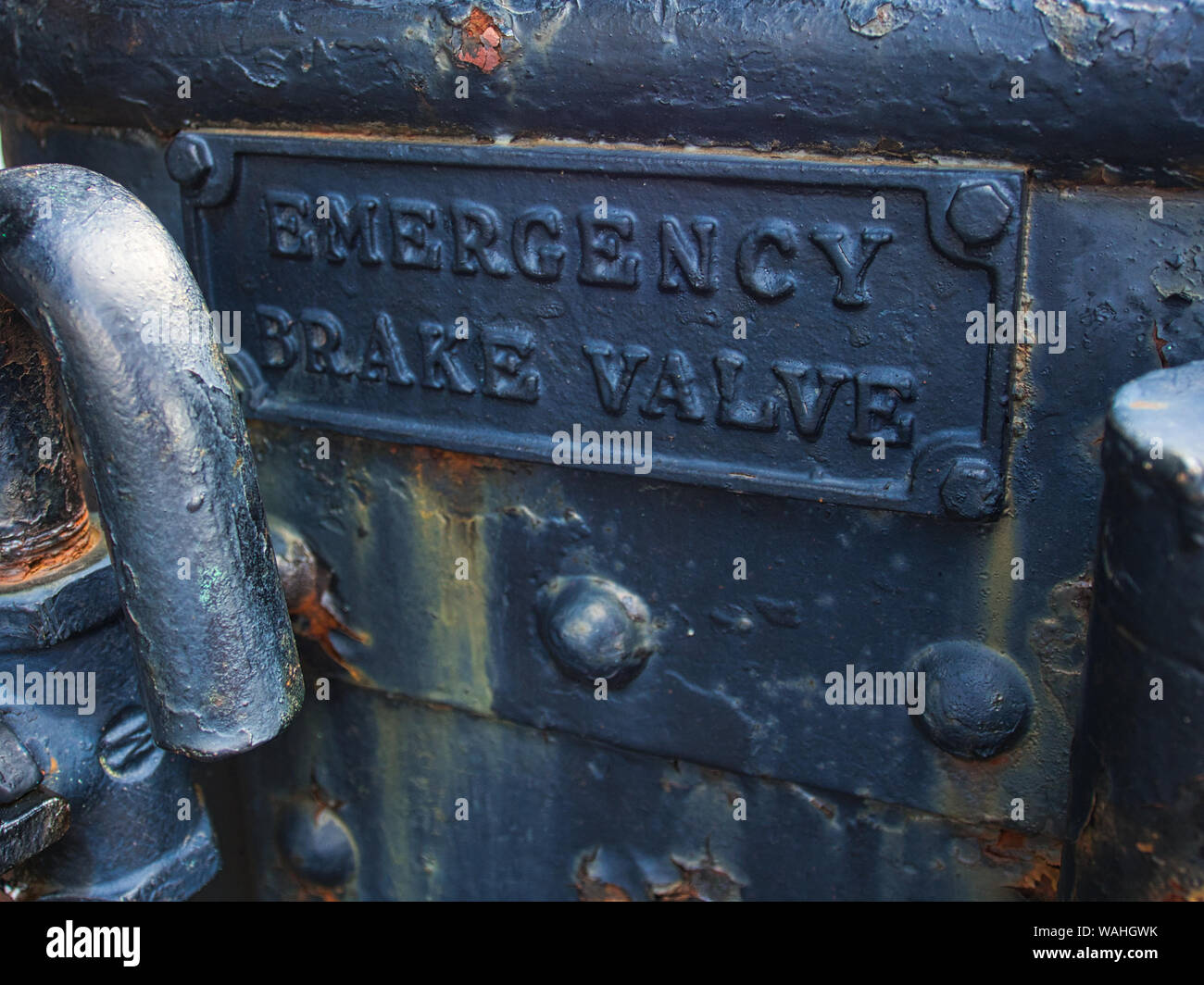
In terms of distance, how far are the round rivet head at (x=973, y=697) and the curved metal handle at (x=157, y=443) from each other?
0.53m

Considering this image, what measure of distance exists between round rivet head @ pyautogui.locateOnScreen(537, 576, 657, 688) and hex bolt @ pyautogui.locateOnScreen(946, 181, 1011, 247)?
439 mm

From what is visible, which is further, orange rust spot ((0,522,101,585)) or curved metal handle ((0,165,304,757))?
orange rust spot ((0,522,101,585))

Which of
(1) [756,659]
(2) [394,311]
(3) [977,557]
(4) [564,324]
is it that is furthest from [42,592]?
(3) [977,557]

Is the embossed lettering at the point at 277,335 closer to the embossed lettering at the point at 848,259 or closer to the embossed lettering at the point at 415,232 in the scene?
the embossed lettering at the point at 415,232

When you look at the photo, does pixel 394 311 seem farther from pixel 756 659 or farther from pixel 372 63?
pixel 756 659

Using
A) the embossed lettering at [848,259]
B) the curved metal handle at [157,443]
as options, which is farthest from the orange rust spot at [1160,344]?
the curved metal handle at [157,443]

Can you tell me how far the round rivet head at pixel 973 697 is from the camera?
98 centimetres

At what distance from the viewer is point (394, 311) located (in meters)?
1.11

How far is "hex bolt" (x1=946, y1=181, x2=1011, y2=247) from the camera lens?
2.78ft

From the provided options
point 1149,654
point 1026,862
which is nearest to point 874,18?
point 1149,654

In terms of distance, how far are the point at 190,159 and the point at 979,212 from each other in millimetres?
726

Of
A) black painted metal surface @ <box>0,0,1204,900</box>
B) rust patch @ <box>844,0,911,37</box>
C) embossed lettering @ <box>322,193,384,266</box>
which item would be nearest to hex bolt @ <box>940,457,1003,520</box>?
black painted metal surface @ <box>0,0,1204,900</box>

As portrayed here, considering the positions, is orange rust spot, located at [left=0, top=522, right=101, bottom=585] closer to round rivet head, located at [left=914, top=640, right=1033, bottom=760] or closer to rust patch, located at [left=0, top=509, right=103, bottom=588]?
rust patch, located at [left=0, top=509, right=103, bottom=588]

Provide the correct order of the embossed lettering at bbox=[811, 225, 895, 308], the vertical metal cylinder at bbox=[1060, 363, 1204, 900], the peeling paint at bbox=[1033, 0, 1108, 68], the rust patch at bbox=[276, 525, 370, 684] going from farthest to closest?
the rust patch at bbox=[276, 525, 370, 684] → the embossed lettering at bbox=[811, 225, 895, 308] → the peeling paint at bbox=[1033, 0, 1108, 68] → the vertical metal cylinder at bbox=[1060, 363, 1204, 900]
